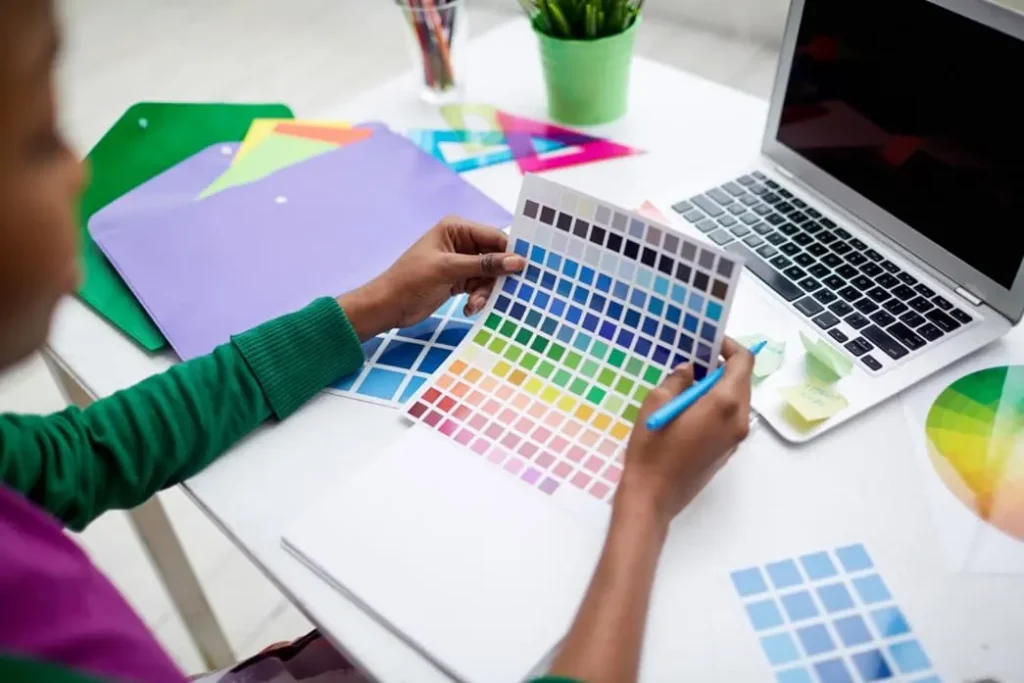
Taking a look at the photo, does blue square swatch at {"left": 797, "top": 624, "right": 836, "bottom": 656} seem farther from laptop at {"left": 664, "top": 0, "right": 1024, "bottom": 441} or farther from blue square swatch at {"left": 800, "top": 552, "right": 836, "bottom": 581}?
laptop at {"left": 664, "top": 0, "right": 1024, "bottom": 441}

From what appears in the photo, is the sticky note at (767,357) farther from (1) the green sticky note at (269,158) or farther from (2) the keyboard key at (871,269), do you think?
(1) the green sticky note at (269,158)

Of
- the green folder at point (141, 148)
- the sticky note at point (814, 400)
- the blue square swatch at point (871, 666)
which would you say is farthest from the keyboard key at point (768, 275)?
the green folder at point (141, 148)

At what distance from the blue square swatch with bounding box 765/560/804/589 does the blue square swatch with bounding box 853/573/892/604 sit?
0.03 meters

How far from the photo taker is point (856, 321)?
0.68 metres

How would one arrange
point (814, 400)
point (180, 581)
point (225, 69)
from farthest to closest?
point (225, 69) → point (180, 581) → point (814, 400)

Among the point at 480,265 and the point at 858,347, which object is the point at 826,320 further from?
the point at 480,265

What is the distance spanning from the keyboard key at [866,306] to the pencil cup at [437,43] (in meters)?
0.54

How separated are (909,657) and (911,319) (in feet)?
0.95

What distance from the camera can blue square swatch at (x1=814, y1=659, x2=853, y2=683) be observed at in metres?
0.48

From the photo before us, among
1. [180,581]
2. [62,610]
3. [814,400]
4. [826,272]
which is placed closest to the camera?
[62,610]

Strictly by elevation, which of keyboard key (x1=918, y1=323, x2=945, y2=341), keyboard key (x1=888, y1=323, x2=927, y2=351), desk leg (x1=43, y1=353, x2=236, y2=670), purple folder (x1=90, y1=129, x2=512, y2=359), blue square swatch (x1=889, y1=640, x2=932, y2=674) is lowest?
desk leg (x1=43, y1=353, x2=236, y2=670)

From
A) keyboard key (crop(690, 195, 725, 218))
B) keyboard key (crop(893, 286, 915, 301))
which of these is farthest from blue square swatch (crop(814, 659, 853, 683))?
keyboard key (crop(690, 195, 725, 218))

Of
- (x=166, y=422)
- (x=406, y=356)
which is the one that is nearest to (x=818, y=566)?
(x=406, y=356)

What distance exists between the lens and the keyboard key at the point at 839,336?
0.67m
